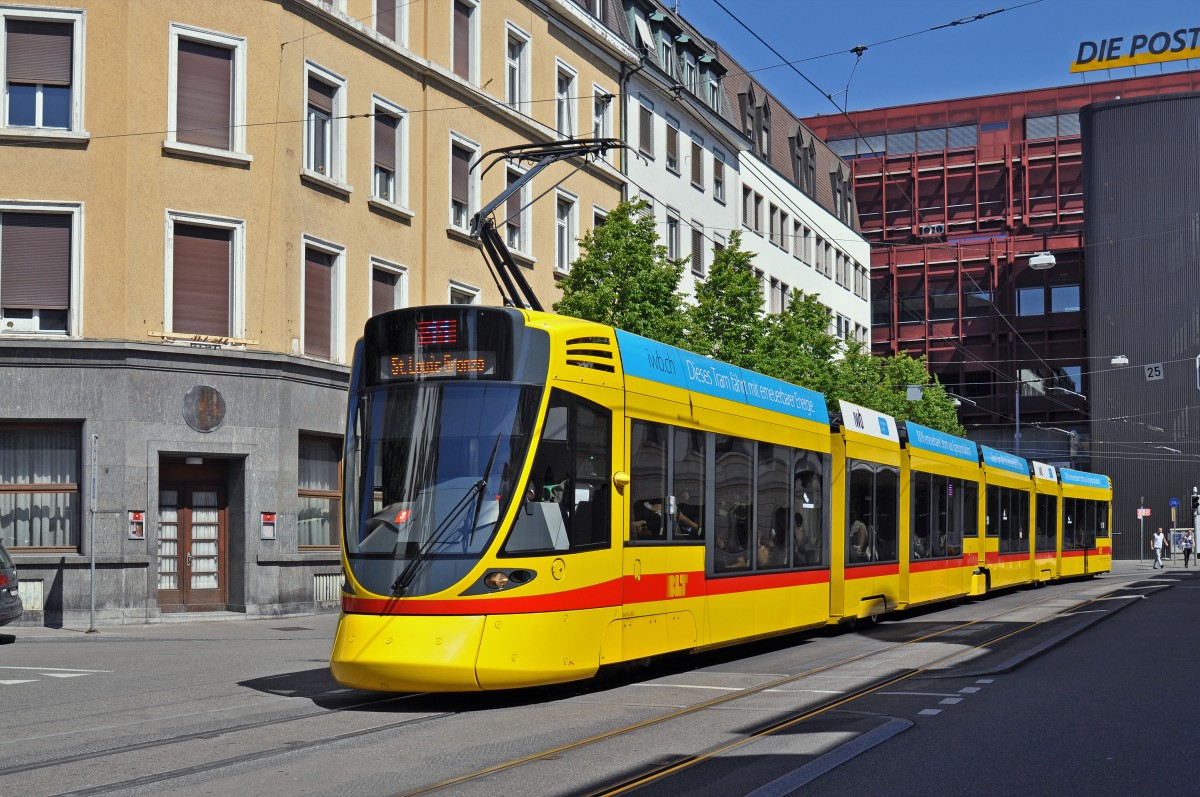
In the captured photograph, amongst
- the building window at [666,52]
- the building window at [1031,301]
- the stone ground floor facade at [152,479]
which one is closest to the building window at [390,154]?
the stone ground floor facade at [152,479]

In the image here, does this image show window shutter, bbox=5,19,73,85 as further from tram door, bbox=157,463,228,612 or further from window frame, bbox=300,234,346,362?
tram door, bbox=157,463,228,612

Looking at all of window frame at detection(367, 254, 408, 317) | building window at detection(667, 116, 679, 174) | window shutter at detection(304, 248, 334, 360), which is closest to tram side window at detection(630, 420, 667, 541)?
window shutter at detection(304, 248, 334, 360)

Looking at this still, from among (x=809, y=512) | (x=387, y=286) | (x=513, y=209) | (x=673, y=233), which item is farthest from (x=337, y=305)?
(x=673, y=233)

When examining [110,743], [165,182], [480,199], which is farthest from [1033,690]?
[480,199]

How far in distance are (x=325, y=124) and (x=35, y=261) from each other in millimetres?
6139

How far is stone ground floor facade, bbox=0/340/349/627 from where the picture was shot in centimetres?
2386

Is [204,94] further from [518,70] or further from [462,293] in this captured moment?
[518,70]

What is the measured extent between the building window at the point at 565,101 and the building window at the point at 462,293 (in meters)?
5.87

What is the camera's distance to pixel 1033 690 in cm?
1244

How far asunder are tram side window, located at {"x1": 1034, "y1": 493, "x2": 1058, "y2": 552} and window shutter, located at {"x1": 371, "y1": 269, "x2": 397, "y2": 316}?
603 inches

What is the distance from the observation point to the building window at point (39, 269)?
2439 centimetres

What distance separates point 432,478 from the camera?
1144 cm

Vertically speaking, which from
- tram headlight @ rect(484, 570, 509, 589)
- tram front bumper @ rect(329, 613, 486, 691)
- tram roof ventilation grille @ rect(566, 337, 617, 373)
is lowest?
tram front bumper @ rect(329, 613, 486, 691)

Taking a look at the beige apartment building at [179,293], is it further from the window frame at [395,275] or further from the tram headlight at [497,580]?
the tram headlight at [497,580]
